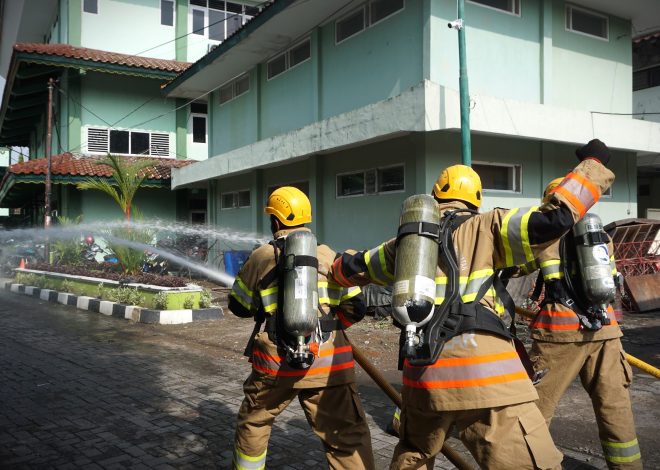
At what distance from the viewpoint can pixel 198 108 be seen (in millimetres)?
20188

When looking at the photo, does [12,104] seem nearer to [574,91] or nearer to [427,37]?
[427,37]

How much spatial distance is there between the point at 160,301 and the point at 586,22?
9830 millimetres

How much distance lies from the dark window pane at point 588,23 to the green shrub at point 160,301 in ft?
30.5

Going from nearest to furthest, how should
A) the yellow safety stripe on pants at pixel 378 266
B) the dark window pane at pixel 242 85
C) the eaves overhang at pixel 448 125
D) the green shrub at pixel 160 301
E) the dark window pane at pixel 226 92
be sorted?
the yellow safety stripe on pants at pixel 378 266, the eaves overhang at pixel 448 125, the green shrub at pixel 160 301, the dark window pane at pixel 242 85, the dark window pane at pixel 226 92

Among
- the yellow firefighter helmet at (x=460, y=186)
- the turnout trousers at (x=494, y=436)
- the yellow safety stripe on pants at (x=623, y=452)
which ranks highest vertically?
the yellow firefighter helmet at (x=460, y=186)

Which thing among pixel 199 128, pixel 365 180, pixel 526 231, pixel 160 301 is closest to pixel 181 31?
pixel 199 128

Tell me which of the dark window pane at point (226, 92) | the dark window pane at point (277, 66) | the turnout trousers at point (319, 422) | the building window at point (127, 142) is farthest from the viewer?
the building window at point (127, 142)

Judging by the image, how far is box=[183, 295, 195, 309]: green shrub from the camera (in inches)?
378

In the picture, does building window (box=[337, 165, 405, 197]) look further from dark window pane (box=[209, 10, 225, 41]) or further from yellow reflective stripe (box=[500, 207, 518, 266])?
dark window pane (box=[209, 10, 225, 41])

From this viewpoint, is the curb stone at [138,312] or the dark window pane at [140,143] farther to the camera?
the dark window pane at [140,143]

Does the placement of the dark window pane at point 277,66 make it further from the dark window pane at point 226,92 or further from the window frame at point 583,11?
the window frame at point 583,11

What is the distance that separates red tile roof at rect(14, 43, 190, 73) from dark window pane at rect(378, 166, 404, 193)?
11103mm

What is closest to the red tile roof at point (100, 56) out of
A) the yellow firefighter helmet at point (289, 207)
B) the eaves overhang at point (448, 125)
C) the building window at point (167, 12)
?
the building window at point (167, 12)

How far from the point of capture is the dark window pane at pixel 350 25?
10602 mm
